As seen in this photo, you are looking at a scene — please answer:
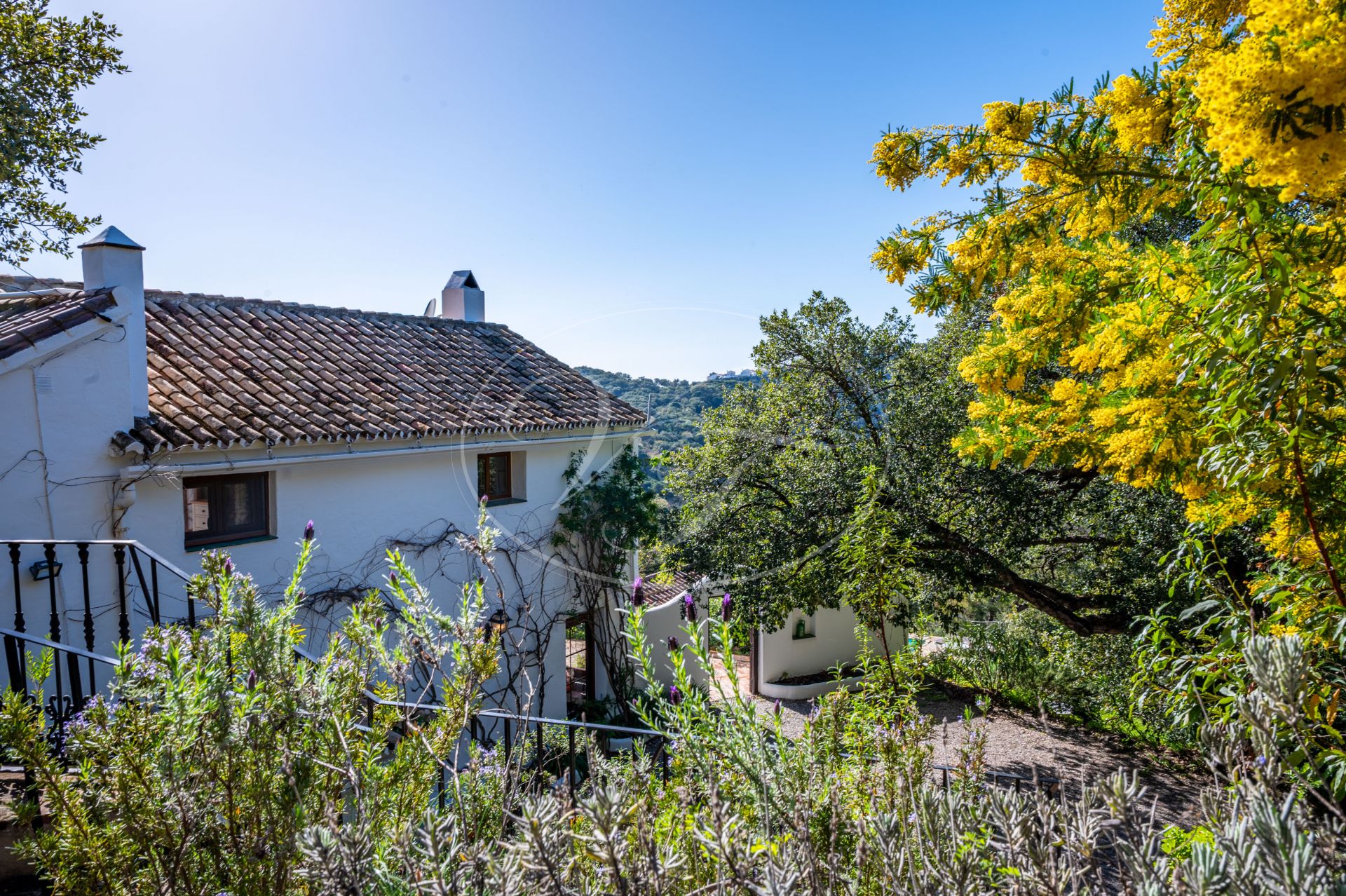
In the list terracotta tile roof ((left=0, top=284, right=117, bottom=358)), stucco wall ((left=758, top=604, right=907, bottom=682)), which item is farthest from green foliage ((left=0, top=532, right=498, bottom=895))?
stucco wall ((left=758, top=604, right=907, bottom=682))

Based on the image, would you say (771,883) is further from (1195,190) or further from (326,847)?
(1195,190)

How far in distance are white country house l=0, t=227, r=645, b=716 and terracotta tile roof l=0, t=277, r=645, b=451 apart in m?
0.03

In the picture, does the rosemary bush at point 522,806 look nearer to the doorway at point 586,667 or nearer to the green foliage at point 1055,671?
the doorway at point 586,667

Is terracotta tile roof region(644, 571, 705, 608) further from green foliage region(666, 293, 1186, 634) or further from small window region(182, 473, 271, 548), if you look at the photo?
small window region(182, 473, 271, 548)

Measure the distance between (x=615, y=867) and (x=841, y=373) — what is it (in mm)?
11897

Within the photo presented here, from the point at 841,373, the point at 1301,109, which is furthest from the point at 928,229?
the point at 841,373

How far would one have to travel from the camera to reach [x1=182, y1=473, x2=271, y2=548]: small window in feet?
23.4

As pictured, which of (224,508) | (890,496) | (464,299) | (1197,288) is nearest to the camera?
(1197,288)

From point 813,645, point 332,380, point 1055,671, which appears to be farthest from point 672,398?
point 332,380

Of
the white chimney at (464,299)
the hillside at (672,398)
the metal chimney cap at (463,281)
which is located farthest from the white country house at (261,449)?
the hillside at (672,398)

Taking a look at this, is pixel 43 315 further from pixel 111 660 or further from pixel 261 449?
pixel 111 660

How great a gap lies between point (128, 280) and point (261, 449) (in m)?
2.02

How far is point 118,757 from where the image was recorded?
1.84m

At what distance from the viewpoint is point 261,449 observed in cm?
723
